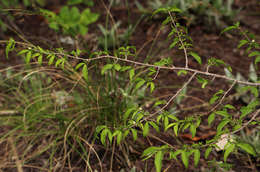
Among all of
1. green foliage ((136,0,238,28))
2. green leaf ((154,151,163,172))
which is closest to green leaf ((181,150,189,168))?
green leaf ((154,151,163,172))

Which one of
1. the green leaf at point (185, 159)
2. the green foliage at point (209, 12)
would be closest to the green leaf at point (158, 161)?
the green leaf at point (185, 159)

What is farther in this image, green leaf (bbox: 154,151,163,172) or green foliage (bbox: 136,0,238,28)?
green foliage (bbox: 136,0,238,28)

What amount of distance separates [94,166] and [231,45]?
2.03m

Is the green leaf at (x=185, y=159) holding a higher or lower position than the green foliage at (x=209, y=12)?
lower

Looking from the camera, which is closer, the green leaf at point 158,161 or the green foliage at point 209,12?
the green leaf at point 158,161

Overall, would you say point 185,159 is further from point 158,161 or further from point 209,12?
point 209,12

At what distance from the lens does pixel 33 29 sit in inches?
135

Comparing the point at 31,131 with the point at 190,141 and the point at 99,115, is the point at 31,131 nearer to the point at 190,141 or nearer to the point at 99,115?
the point at 99,115

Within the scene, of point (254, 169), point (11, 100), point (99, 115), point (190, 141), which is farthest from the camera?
point (11, 100)

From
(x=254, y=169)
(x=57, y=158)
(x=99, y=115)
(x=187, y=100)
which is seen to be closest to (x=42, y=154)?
(x=57, y=158)

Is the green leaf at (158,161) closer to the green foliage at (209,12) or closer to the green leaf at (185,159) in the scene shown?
the green leaf at (185,159)

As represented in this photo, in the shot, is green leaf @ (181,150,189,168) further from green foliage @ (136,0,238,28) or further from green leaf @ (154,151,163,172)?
green foliage @ (136,0,238,28)

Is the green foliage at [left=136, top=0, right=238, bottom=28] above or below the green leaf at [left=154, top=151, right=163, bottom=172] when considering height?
above

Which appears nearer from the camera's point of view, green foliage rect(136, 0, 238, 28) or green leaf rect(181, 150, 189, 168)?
green leaf rect(181, 150, 189, 168)
